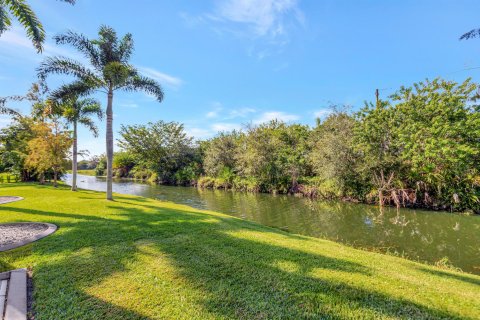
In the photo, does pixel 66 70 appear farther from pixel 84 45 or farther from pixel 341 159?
pixel 341 159

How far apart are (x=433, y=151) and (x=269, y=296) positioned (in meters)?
14.7

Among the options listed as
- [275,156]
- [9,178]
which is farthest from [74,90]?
[9,178]

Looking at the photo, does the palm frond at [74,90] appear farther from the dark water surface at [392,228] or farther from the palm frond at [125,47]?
the dark water surface at [392,228]

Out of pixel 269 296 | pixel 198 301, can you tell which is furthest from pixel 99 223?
pixel 269 296

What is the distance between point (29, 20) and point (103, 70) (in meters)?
3.39

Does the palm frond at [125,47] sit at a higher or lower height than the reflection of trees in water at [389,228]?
higher

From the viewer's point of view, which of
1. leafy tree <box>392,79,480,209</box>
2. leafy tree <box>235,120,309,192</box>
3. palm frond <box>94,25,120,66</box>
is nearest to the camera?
palm frond <box>94,25,120,66</box>

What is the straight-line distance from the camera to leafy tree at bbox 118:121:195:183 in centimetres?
3931

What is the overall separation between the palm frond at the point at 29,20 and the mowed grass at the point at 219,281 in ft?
24.0

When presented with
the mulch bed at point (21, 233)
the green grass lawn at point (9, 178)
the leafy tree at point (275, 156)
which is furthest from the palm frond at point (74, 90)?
the green grass lawn at point (9, 178)

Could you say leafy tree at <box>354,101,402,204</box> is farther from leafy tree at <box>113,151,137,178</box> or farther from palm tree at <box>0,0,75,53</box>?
leafy tree at <box>113,151,137,178</box>

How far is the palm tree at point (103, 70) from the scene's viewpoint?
11.3 meters

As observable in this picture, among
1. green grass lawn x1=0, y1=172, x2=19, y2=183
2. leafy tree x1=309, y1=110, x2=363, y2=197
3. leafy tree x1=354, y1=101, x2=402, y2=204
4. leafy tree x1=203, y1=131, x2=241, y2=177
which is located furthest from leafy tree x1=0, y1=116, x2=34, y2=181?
leafy tree x1=354, y1=101, x2=402, y2=204

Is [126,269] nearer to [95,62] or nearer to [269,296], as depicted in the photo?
[269,296]
